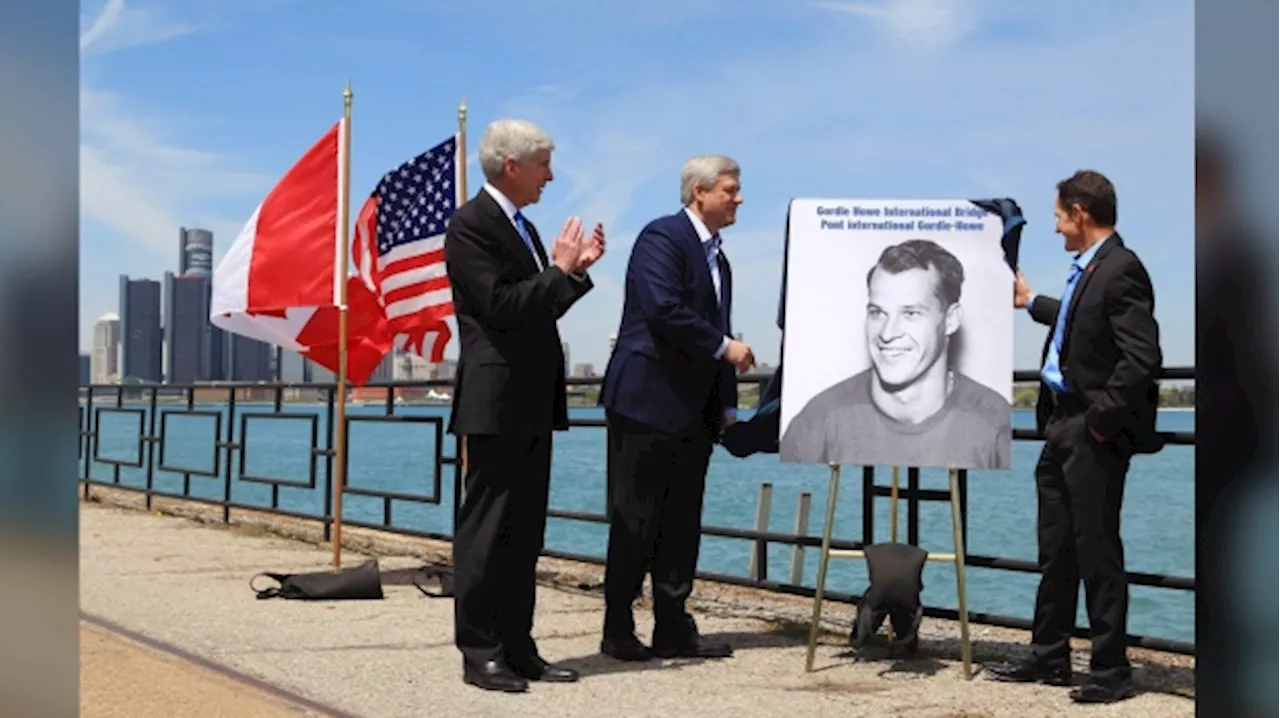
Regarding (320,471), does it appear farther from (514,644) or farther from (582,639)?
(514,644)

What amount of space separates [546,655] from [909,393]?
1727mm

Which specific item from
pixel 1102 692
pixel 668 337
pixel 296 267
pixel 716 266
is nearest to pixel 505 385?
pixel 668 337

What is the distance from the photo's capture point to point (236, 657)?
16.1 feet

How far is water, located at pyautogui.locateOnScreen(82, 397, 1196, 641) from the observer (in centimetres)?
581

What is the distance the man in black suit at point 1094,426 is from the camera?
418 cm

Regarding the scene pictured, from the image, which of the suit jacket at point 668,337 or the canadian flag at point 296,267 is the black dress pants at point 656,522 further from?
the canadian flag at point 296,267

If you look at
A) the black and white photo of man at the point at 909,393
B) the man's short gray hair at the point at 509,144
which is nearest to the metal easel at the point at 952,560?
the black and white photo of man at the point at 909,393

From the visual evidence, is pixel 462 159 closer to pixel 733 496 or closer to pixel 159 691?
pixel 159 691

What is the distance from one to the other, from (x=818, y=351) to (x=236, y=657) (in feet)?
8.16

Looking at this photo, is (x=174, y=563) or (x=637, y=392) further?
(x=174, y=563)

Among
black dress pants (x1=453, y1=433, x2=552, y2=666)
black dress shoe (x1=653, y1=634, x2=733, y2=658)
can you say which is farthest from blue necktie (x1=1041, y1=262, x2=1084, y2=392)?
black dress pants (x1=453, y1=433, x2=552, y2=666)

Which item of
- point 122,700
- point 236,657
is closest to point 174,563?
point 236,657

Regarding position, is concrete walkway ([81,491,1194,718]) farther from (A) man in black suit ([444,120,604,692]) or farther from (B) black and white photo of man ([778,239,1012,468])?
(B) black and white photo of man ([778,239,1012,468])

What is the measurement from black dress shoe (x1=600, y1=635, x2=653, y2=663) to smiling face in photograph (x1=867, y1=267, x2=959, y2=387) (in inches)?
53.8
